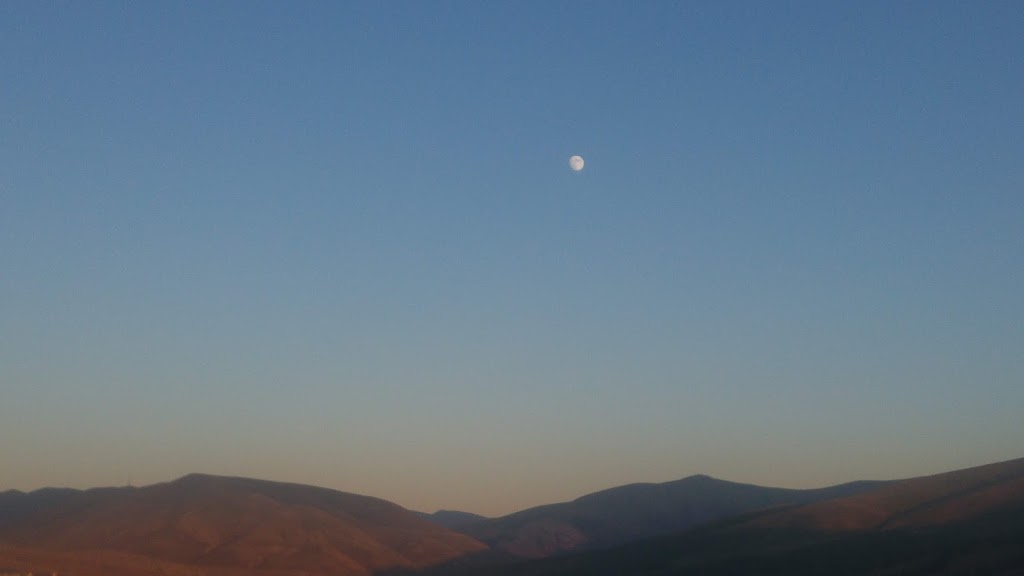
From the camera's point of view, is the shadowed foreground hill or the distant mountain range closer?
the distant mountain range

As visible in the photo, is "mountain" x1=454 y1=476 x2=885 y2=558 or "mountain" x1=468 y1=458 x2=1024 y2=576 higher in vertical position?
"mountain" x1=454 y1=476 x2=885 y2=558

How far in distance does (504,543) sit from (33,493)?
63.7 meters

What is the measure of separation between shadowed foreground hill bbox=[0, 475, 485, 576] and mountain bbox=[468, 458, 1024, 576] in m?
16.9

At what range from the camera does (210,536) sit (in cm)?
9431

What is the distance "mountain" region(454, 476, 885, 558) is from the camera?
127m

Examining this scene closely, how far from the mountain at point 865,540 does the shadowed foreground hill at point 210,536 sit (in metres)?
16.9

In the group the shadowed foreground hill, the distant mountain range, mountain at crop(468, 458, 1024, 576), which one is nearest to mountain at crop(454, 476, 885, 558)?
the distant mountain range

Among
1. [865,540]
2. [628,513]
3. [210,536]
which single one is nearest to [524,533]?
[628,513]

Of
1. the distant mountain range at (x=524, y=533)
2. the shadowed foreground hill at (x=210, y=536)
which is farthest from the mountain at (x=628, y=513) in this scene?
the shadowed foreground hill at (x=210, y=536)

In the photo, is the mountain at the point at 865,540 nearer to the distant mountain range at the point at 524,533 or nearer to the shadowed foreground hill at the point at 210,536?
the distant mountain range at the point at 524,533

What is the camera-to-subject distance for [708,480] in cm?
15925

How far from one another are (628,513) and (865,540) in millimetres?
83523

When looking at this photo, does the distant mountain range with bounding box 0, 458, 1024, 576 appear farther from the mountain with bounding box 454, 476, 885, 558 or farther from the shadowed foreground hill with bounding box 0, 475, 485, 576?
the mountain with bounding box 454, 476, 885, 558

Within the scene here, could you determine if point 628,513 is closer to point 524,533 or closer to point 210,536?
point 524,533
